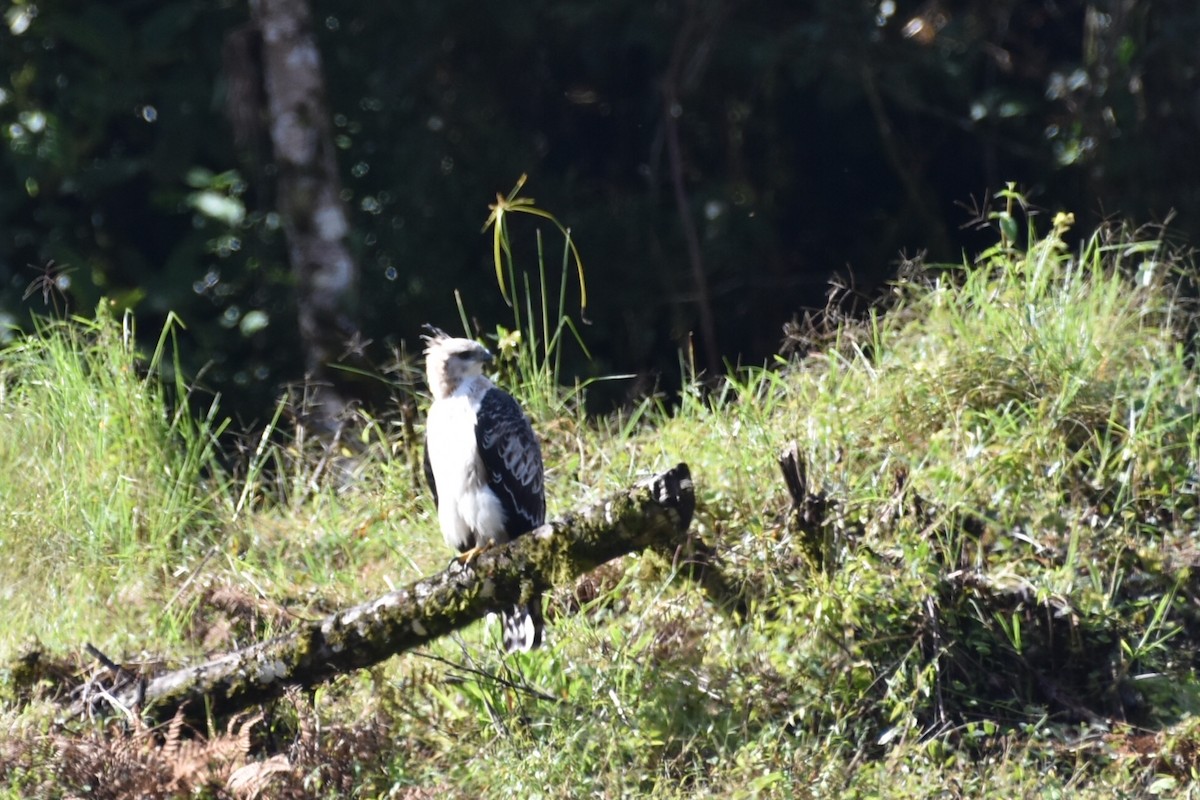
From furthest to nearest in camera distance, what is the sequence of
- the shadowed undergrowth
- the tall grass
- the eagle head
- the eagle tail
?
1. the tall grass
2. the eagle head
3. the eagle tail
4. the shadowed undergrowth

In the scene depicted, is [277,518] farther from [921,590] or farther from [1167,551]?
[1167,551]

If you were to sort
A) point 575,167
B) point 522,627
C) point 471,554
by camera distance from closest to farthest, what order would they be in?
point 471,554
point 522,627
point 575,167

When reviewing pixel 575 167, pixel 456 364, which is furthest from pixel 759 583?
pixel 575 167

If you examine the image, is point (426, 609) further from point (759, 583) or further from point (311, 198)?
point (311, 198)

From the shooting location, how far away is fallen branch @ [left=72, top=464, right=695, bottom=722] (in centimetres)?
389

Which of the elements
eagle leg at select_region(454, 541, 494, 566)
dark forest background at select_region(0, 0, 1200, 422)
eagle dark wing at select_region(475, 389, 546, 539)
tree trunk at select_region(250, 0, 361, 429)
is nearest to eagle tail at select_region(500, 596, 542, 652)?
eagle leg at select_region(454, 541, 494, 566)

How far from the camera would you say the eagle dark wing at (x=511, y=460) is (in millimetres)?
4590

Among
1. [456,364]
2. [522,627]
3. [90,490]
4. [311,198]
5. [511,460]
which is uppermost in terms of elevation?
[311,198]

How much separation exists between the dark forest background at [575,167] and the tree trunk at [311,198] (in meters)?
0.12

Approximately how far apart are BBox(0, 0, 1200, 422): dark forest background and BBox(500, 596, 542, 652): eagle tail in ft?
9.75

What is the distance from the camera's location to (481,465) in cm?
458

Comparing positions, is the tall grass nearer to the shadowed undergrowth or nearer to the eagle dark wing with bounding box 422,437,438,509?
the shadowed undergrowth

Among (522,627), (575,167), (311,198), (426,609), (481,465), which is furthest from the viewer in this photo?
(575,167)

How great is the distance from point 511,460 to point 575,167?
15.3 ft
